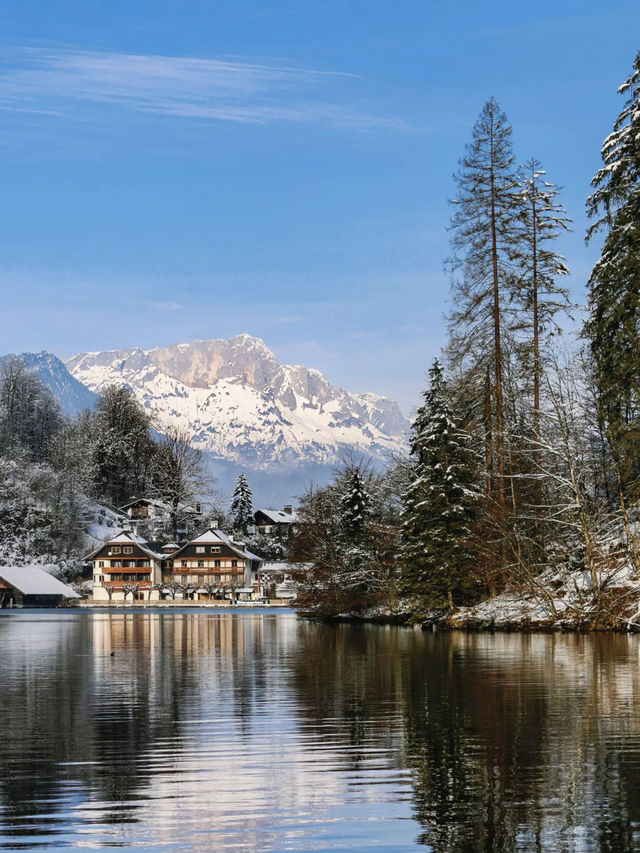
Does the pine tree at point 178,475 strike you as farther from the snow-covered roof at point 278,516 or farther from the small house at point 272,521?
the snow-covered roof at point 278,516

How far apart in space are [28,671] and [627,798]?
63.6 ft

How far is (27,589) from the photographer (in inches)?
4245

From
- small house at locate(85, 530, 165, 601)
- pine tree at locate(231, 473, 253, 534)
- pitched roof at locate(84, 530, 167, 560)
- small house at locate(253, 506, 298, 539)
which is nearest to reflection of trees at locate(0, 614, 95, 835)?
pitched roof at locate(84, 530, 167, 560)

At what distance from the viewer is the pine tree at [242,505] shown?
6265 inches

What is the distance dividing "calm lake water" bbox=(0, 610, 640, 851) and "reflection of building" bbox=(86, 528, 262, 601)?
4098 inches

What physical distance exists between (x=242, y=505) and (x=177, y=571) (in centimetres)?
3155

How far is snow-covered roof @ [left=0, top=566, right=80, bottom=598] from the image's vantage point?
107906 mm

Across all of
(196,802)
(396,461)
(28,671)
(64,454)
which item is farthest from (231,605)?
(196,802)

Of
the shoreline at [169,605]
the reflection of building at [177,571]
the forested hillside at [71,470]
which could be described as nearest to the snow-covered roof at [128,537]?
the reflection of building at [177,571]

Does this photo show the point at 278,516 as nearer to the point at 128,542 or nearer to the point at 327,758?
the point at 128,542

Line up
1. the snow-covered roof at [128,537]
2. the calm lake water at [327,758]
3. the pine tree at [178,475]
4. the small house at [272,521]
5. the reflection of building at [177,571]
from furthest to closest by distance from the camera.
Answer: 1. the small house at [272,521]
2. the pine tree at [178,475]
3. the snow-covered roof at [128,537]
4. the reflection of building at [177,571]
5. the calm lake water at [327,758]

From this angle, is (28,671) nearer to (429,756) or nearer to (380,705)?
(380,705)

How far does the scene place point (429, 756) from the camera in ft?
39.5

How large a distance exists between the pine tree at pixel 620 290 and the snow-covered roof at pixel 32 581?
8202 centimetres
